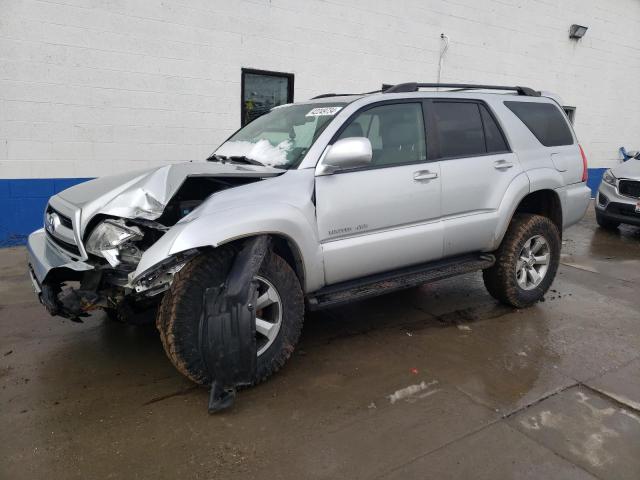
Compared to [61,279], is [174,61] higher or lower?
higher

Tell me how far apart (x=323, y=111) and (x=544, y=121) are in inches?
92.6

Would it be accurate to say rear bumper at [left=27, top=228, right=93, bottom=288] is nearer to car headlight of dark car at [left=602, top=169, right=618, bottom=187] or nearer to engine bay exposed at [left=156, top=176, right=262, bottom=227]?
engine bay exposed at [left=156, top=176, right=262, bottom=227]

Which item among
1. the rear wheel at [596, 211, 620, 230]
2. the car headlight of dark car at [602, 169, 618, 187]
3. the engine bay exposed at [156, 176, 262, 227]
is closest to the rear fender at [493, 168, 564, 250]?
the engine bay exposed at [156, 176, 262, 227]

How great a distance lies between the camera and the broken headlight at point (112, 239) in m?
2.93

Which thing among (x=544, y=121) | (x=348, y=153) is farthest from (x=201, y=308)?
(x=544, y=121)

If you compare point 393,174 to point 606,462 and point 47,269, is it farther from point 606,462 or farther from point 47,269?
point 47,269

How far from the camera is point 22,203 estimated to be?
6453mm

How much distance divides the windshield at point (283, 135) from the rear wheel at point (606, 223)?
6.90 m

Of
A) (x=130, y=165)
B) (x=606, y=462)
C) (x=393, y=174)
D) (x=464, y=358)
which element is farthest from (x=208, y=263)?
(x=130, y=165)

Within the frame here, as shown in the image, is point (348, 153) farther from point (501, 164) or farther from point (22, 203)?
point (22, 203)

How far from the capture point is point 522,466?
244 centimetres

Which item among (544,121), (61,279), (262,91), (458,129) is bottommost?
(61,279)

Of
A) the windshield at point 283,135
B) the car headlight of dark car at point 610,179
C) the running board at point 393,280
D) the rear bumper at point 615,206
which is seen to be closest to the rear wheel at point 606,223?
the rear bumper at point 615,206

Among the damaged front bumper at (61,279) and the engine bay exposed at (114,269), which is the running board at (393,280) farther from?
the damaged front bumper at (61,279)
